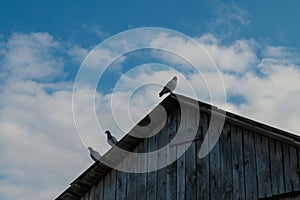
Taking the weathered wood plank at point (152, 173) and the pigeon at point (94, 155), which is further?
the pigeon at point (94, 155)

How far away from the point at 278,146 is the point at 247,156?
610mm

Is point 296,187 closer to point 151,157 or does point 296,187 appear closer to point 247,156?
point 247,156

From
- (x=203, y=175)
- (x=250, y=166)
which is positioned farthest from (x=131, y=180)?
(x=250, y=166)

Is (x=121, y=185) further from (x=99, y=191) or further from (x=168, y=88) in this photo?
(x=168, y=88)

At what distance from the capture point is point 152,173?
38.5 feet

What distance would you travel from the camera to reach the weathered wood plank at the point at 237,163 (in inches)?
407

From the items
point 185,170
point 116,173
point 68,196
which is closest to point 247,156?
point 185,170

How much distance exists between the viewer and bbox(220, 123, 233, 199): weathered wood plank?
10.5m

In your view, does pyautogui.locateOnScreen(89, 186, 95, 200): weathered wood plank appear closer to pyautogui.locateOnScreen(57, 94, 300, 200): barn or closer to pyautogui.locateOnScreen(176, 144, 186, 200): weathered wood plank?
pyautogui.locateOnScreen(57, 94, 300, 200): barn

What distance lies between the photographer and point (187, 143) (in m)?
11.5

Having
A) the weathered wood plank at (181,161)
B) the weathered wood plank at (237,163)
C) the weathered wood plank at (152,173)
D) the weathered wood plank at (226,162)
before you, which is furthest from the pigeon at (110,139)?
the weathered wood plank at (237,163)

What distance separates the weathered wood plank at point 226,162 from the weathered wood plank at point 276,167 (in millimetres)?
839

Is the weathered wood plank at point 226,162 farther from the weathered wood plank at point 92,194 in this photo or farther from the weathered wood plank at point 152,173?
the weathered wood plank at point 92,194

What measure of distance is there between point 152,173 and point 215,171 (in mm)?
1490
